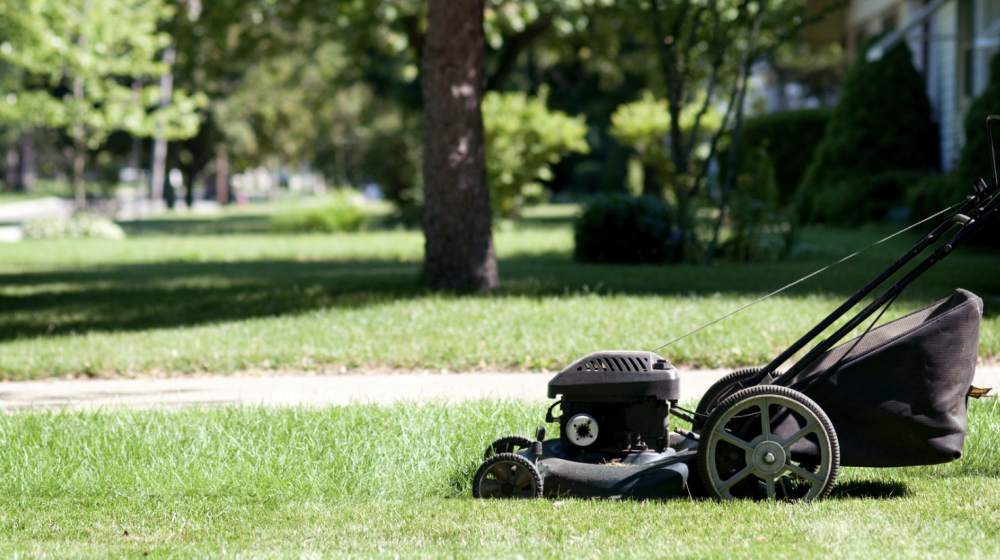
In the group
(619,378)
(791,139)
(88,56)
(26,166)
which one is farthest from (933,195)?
(26,166)

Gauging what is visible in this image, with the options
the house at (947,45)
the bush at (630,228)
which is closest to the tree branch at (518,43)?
the house at (947,45)

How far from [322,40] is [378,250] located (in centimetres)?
491

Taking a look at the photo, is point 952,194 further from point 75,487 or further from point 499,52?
point 499,52

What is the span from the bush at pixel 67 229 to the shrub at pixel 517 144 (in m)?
8.21

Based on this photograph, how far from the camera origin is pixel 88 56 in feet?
63.3

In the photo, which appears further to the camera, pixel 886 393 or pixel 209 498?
pixel 209 498

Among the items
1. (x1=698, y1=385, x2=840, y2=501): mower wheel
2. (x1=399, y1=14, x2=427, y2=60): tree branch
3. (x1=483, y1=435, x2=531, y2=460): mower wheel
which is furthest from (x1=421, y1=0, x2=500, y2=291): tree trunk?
(x1=399, y1=14, x2=427, y2=60): tree branch

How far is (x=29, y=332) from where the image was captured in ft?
29.7

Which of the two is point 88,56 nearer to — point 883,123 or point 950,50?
point 883,123

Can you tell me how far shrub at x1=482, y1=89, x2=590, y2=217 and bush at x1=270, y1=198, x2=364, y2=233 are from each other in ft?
11.3

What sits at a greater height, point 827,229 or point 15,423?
point 827,229

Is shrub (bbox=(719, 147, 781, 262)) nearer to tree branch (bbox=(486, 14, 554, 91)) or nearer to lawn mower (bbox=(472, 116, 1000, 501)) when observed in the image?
tree branch (bbox=(486, 14, 554, 91))

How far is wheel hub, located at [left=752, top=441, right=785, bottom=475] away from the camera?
4.00 m

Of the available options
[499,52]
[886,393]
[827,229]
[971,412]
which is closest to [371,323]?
[971,412]
